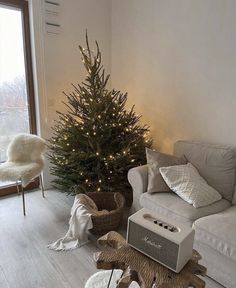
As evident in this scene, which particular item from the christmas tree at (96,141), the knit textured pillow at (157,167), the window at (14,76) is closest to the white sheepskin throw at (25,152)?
the window at (14,76)

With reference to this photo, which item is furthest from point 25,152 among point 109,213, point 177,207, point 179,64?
point 179,64

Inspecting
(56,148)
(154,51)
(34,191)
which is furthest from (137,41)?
(34,191)

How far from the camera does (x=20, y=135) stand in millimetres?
2848

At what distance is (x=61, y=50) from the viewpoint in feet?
10.2

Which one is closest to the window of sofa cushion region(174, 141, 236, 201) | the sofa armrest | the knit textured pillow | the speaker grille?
the sofa armrest

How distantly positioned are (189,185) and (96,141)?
1.04m

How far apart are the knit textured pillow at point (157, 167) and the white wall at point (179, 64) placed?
0.53 meters

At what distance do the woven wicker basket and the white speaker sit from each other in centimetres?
100

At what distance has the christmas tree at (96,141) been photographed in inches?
98.4

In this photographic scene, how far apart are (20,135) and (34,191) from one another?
2.74ft

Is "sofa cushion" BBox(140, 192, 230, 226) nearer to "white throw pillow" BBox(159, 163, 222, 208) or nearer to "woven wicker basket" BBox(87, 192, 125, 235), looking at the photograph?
"white throw pillow" BBox(159, 163, 222, 208)

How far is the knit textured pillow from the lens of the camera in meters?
2.21

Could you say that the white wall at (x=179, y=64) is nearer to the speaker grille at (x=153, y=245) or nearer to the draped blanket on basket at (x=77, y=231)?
the draped blanket on basket at (x=77, y=231)

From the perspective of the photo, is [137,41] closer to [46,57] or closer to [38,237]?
[46,57]
